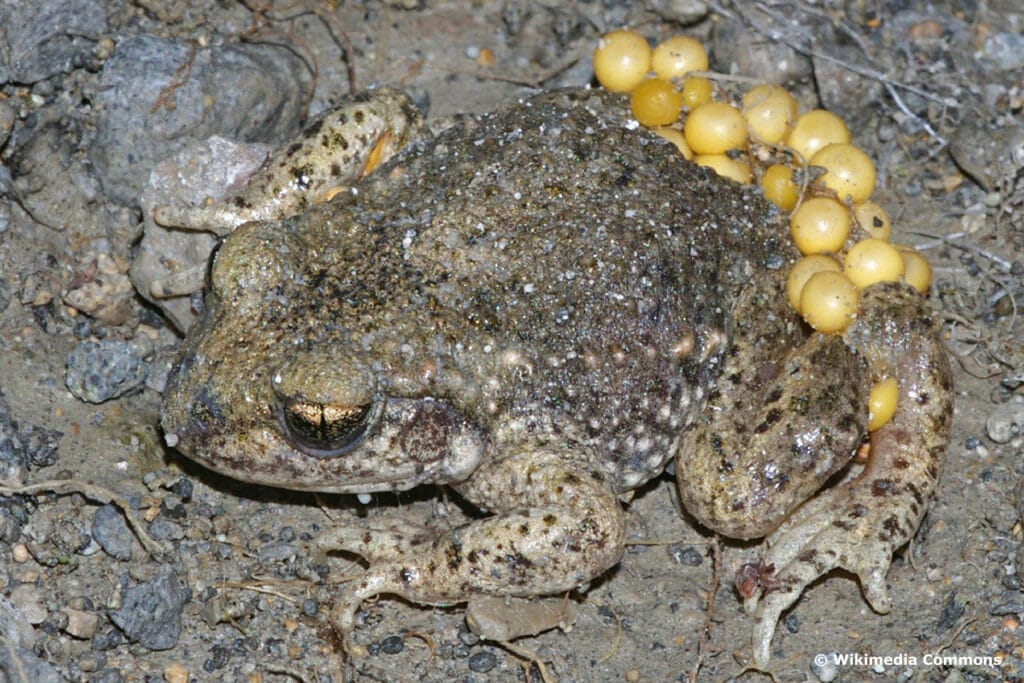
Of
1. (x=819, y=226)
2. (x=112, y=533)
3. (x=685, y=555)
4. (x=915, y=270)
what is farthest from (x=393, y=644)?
(x=915, y=270)

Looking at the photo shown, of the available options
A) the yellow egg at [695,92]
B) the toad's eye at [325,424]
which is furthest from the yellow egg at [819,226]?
the toad's eye at [325,424]

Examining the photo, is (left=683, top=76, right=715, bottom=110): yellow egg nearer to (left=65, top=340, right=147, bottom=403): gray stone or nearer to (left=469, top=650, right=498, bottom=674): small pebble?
(left=469, top=650, right=498, bottom=674): small pebble

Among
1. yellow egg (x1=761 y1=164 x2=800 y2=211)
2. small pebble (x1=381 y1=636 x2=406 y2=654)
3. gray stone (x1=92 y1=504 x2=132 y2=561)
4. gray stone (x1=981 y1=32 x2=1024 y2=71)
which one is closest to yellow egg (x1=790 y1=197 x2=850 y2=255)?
yellow egg (x1=761 y1=164 x2=800 y2=211)

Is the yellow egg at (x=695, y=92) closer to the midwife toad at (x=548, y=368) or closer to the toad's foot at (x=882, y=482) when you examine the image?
the midwife toad at (x=548, y=368)

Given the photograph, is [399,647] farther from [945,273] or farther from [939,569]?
[945,273]

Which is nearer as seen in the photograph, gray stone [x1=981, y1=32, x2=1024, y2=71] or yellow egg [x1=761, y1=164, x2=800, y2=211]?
yellow egg [x1=761, y1=164, x2=800, y2=211]

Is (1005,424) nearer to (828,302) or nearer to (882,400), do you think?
(882,400)

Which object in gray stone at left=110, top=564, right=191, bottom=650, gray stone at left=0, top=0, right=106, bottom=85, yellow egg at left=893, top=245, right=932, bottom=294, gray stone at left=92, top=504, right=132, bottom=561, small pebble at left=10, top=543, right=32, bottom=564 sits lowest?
gray stone at left=110, top=564, right=191, bottom=650
